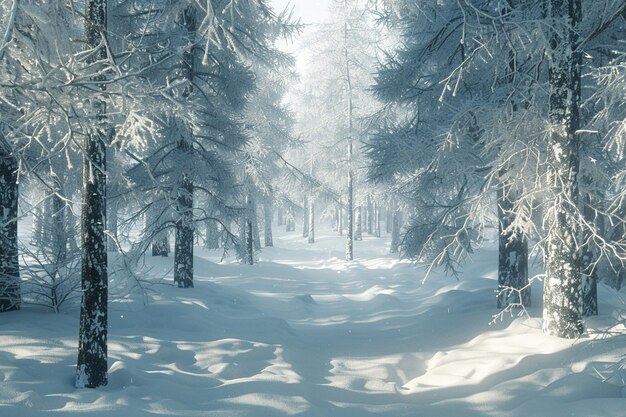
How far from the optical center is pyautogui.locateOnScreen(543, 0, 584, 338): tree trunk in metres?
7.06

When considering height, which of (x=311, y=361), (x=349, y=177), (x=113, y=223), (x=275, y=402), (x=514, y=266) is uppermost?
(x=349, y=177)

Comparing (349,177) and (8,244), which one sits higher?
(349,177)

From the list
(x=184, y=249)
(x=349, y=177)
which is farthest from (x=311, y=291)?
(x=349, y=177)

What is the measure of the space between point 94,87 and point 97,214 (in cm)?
151

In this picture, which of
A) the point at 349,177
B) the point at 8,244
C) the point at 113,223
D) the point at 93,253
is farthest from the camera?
the point at 349,177

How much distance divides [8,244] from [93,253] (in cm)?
385

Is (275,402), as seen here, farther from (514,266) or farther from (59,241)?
(514,266)

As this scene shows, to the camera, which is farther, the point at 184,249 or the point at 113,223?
the point at 113,223

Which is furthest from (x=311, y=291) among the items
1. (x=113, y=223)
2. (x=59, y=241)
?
(x=59, y=241)

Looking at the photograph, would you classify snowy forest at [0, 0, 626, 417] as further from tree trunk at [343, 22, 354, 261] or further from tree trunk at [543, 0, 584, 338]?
tree trunk at [343, 22, 354, 261]

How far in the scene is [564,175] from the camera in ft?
23.4

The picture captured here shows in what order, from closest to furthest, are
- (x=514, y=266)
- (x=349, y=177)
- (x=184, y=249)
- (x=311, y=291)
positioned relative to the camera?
(x=514, y=266) → (x=184, y=249) → (x=311, y=291) → (x=349, y=177)

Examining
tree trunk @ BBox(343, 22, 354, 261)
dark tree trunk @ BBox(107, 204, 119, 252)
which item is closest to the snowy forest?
dark tree trunk @ BBox(107, 204, 119, 252)

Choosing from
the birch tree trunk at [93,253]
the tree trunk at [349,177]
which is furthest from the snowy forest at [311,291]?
the tree trunk at [349,177]
